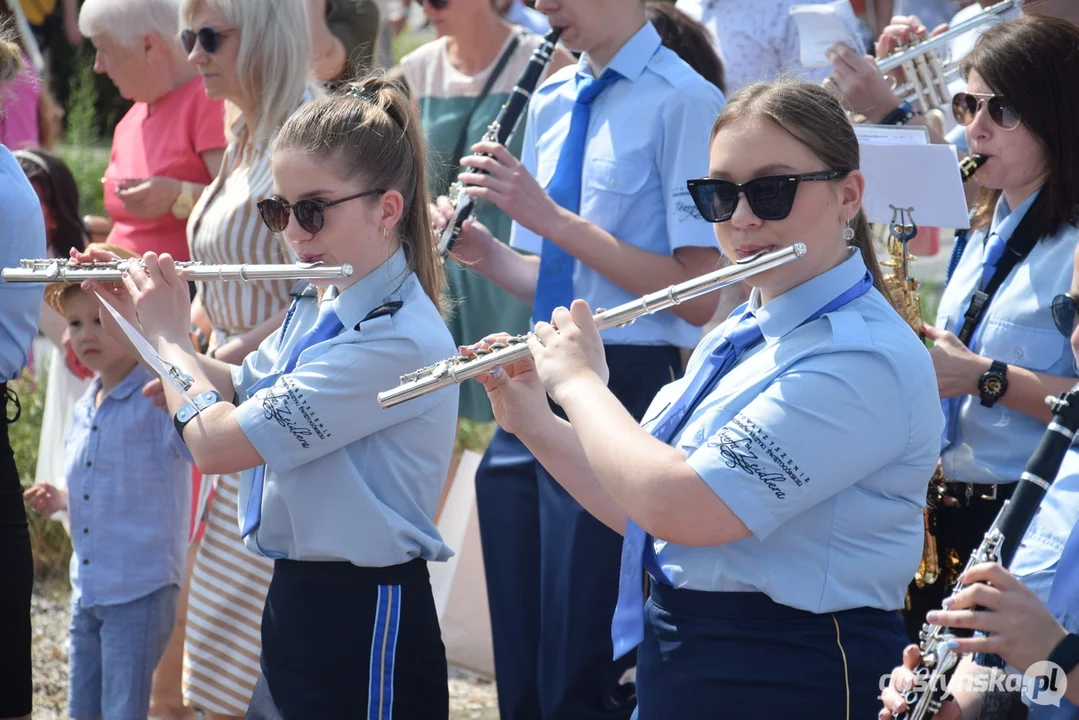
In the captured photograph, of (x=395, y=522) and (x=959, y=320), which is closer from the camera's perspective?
(x=395, y=522)

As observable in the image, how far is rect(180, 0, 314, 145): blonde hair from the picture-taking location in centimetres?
390

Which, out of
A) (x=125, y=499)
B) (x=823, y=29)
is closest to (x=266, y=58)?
(x=125, y=499)

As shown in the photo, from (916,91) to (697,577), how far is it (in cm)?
256

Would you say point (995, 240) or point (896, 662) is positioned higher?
point (995, 240)

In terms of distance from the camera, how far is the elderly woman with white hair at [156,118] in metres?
4.49

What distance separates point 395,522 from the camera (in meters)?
2.88

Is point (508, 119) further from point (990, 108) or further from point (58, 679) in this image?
point (58, 679)

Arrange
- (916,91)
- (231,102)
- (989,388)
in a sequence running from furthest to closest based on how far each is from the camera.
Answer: (916,91)
(231,102)
(989,388)

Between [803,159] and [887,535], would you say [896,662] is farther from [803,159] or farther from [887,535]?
[803,159]

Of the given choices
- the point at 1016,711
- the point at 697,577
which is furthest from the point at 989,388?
the point at 697,577

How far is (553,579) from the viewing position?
3.86 m

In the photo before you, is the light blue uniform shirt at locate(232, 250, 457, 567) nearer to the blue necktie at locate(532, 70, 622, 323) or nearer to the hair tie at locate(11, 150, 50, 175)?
the blue necktie at locate(532, 70, 622, 323)

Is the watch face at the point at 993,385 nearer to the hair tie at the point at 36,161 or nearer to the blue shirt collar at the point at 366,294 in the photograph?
the blue shirt collar at the point at 366,294

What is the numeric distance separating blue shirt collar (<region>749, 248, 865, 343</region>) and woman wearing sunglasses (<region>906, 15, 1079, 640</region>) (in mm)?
987
